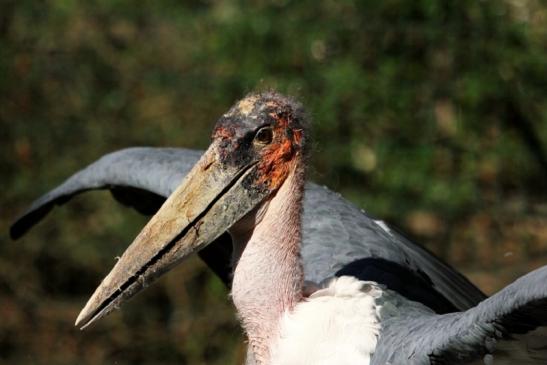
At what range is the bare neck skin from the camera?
386 centimetres

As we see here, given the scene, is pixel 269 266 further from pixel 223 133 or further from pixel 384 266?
pixel 384 266

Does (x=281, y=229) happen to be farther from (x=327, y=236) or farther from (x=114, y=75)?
(x=114, y=75)

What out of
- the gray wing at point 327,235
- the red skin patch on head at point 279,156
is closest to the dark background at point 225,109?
the gray wing at point 327,235

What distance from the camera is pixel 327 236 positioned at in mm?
4824

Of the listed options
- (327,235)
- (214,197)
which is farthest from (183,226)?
(327,235)

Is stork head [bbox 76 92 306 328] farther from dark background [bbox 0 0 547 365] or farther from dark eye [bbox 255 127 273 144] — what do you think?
dark background [bbox 0 0 547 365]

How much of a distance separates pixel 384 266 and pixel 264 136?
0.79m

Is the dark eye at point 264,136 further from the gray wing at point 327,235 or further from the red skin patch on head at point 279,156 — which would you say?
the gray wing at point 327,235

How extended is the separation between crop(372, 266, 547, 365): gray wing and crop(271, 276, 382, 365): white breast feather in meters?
0.14

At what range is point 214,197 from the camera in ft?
12.9

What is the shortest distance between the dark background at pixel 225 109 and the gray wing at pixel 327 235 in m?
2.08

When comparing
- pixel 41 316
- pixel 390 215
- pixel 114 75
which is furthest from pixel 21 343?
pixel 390 215

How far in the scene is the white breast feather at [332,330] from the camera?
3.80 meters

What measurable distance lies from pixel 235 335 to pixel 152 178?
295 cm
